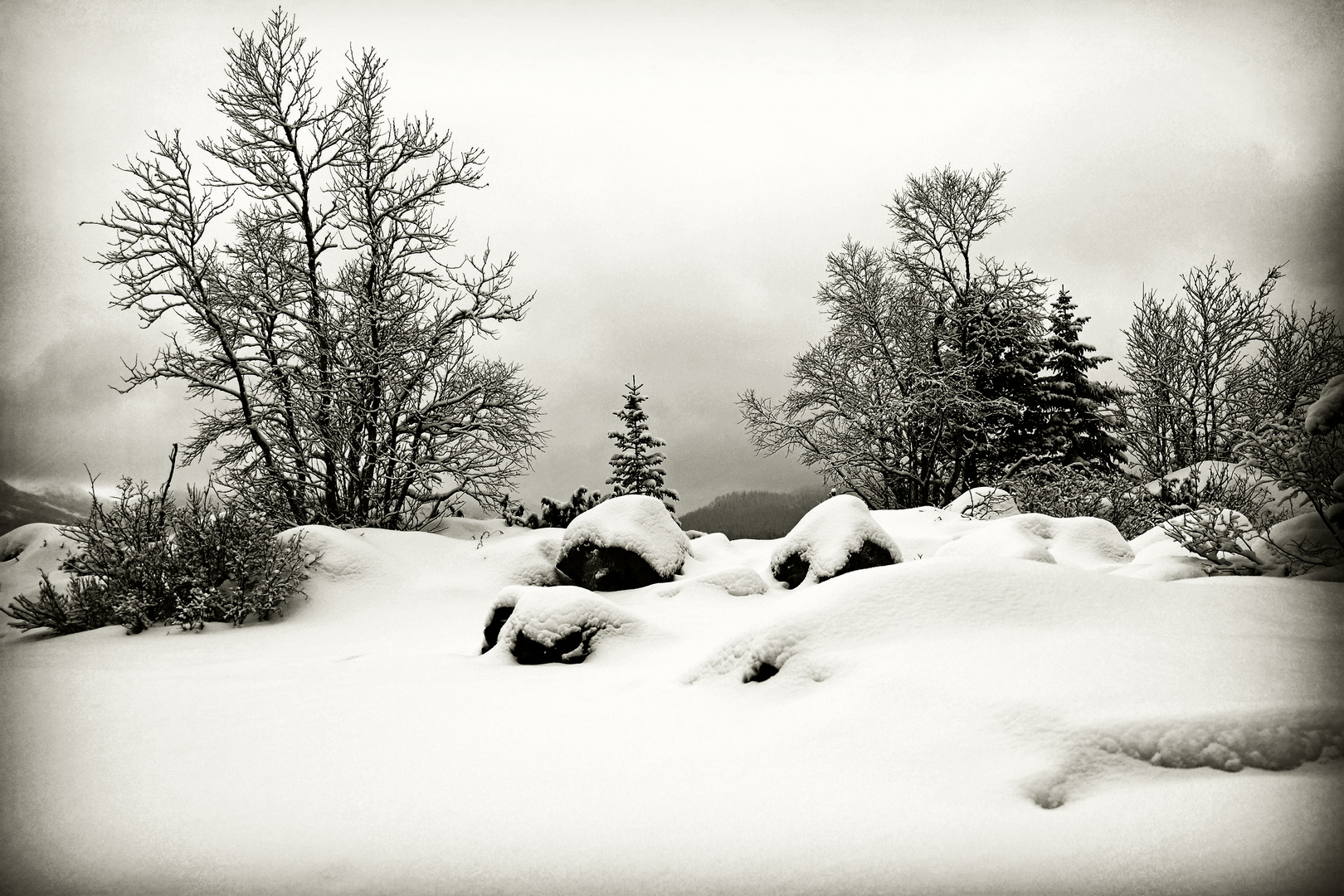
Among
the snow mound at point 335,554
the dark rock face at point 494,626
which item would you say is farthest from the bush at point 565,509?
the dark rock face at point 494,626

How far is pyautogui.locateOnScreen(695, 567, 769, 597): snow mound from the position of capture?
777 cm

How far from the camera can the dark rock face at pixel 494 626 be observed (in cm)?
565

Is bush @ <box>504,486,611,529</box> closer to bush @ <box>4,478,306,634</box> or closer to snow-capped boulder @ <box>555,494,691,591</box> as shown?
snow-capped boulder @ <box>555,494,691,591</box>

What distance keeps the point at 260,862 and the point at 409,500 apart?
407 inches

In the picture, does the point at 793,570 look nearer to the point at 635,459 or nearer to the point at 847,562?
the point at 847,562

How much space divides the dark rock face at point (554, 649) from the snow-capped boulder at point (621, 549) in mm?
3622

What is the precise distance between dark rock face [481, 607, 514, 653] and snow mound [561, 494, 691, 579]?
313 centimetres

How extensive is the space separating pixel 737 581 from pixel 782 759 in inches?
204

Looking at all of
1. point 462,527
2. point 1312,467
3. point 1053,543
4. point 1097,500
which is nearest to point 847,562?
point 1053,543

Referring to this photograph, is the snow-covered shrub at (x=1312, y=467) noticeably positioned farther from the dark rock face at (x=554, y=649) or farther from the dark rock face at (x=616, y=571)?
the dark rock face at (x=616, y=571)

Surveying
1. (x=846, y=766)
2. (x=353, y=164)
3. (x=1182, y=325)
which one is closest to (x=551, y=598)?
(x=846, y=766)

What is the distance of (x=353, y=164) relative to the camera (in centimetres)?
1204

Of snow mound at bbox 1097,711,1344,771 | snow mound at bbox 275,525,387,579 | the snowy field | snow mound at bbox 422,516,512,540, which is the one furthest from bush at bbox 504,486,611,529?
snow mound at bbox 1097,711,1344,771

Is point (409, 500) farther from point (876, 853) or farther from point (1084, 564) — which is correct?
point (876, 853)
